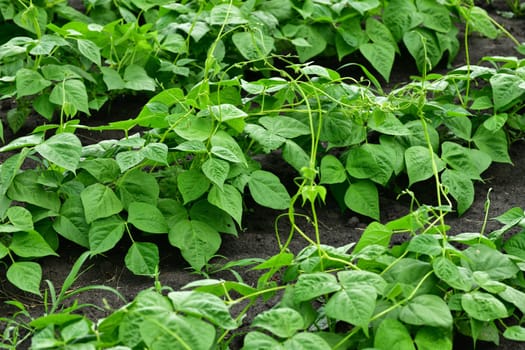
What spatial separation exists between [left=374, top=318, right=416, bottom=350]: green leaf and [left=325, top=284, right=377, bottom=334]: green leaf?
0.19 feet

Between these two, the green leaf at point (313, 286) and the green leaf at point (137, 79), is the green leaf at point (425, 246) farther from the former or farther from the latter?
the green leaf at point (137, 79)

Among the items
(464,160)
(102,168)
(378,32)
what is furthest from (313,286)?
(378,32)

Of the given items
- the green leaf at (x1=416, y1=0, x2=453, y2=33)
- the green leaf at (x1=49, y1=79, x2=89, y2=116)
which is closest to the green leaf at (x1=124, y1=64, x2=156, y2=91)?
the green leaf at (x1=49, y1=79, x2=89, y2=116)

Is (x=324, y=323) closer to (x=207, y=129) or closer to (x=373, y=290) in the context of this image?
(x=373, y=290)

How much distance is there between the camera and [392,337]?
2240mm

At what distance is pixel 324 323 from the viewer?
8.20 feet

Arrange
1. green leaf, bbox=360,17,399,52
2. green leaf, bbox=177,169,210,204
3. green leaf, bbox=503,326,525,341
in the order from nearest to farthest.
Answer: green leaf, bbox=503,326,525,341 → green leaf, bbox=177,169,210,204 → green leaf, bbox=360,17,399,52

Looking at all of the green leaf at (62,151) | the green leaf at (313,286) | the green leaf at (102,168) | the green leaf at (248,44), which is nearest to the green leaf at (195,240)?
the green leaf at (102,168)

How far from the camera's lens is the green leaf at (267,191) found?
3.03m

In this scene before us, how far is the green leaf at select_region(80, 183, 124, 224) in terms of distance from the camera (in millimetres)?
2822

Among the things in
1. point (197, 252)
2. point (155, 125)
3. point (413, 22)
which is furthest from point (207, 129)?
point (413, 22)

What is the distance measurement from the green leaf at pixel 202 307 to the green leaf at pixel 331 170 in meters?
1.11

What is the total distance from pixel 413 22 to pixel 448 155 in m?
1.10

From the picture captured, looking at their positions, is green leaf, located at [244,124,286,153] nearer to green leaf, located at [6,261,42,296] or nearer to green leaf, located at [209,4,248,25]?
green leaf, located at [209,4,248,25]
